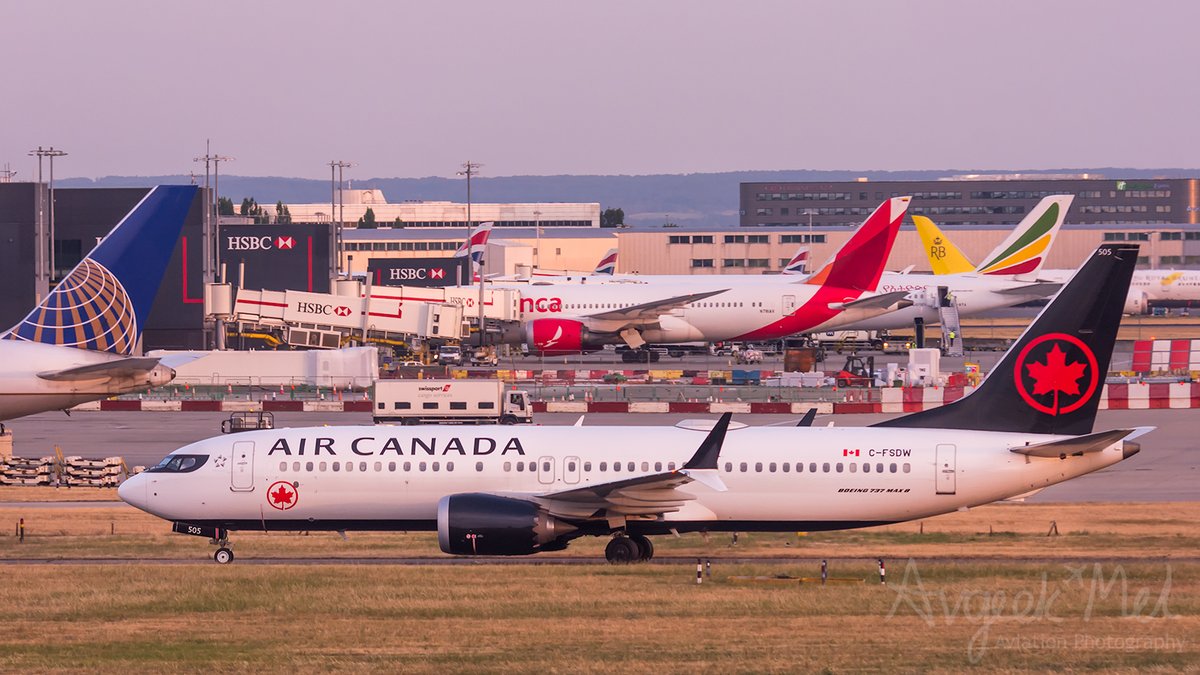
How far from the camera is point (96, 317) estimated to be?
37906mm

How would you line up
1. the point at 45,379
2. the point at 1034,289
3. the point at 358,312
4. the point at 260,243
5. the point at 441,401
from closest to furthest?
the point at 45,379, the point at 441,401, the point at 358,312, the point at 260,243, the point at 1034,289

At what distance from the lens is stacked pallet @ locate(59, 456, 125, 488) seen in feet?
169

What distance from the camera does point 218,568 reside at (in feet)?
106

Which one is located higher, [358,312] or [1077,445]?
[358,312]

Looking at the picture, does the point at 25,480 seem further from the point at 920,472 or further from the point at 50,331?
the point at 920,472

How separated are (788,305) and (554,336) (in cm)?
1533

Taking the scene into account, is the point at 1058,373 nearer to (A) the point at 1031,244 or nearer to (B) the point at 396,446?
(B) the point at 396,446

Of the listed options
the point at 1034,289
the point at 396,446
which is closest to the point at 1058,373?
the point at 396,446

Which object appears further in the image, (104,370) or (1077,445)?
(104,370)

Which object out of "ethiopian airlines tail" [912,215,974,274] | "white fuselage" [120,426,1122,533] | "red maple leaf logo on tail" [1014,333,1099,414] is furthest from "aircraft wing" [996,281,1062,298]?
"white fuselage" [120,426,1122,533]

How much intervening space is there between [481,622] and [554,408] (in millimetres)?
47161

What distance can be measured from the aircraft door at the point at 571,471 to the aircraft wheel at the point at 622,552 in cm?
161

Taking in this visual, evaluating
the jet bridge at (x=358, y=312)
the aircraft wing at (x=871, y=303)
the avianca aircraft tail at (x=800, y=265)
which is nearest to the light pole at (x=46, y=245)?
the jet bridge at (x=358, y=312)

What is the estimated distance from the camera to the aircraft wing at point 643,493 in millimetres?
31734
